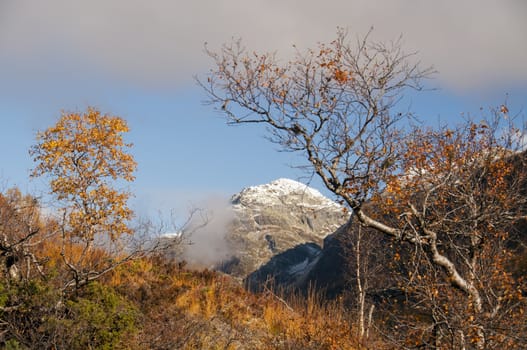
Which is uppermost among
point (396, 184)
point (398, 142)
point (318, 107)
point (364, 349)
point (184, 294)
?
point (318, 107)

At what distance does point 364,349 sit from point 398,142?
494 cm

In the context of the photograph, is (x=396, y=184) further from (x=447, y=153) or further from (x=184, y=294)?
(x=184, y=294)

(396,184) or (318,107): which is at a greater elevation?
(318,107)

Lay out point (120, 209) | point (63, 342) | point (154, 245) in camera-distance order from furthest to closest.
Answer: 1. point (120, 209)
2. point (154, 245)
3. point (63, 342)

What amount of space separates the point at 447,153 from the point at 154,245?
916 cm

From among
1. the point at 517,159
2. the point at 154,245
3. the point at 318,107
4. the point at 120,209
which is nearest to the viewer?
the point at 318,107

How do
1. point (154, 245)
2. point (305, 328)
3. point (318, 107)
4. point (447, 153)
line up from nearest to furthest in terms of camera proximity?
point (318, 107), point (305, 328), point (154, 245), point (447, 153)

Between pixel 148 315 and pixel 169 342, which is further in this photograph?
pixel 148 315

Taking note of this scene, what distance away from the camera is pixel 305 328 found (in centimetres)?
1222

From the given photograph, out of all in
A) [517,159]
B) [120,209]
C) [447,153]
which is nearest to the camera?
[447,153]

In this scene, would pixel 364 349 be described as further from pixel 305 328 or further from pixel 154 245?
pixel 154 245

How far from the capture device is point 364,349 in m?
10.8

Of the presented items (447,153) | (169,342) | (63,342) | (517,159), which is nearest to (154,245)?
(169,342)

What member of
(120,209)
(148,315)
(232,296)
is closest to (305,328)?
(232,296)
